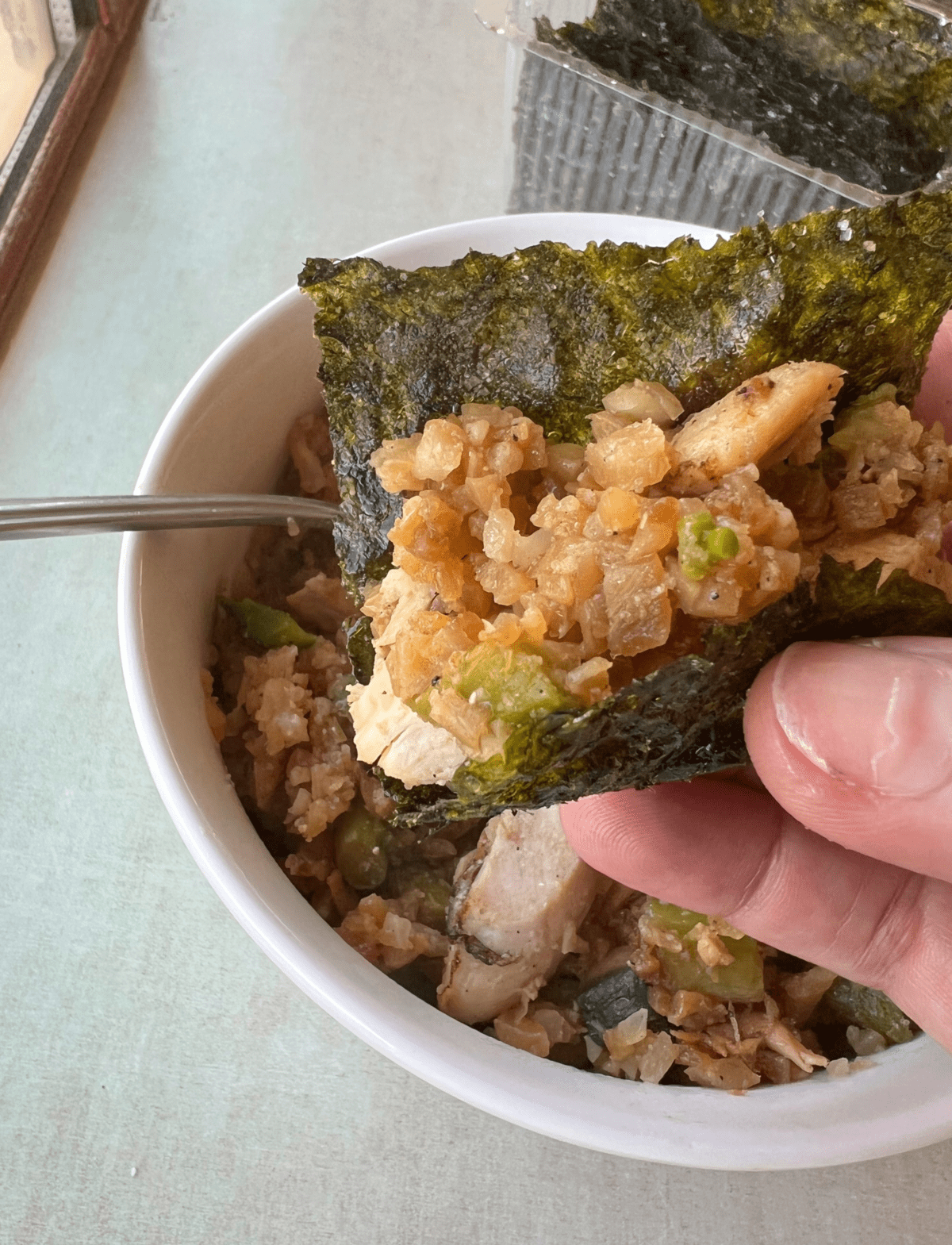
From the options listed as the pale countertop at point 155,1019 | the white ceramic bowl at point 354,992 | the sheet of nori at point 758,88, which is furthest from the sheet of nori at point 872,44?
the white ceramic bowl at point 354,992

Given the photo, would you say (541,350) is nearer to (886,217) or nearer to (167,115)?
(886,217)

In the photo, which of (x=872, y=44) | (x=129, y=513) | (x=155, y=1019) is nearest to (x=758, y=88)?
(x=872, y=44)

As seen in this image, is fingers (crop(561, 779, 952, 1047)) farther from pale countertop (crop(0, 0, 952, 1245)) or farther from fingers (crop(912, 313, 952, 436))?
fingers (crop(912, 313, 952, 436))

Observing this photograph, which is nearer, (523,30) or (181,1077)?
(181,1077)

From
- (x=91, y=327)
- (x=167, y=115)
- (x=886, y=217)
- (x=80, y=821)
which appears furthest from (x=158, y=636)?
(x=167, y=115)

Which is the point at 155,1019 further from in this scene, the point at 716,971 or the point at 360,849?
the point at 716,971

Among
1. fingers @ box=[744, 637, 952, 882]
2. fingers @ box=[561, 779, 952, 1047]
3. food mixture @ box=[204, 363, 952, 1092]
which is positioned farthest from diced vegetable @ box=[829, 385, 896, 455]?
fingers @ box=[561, 779, 952, 1047]
